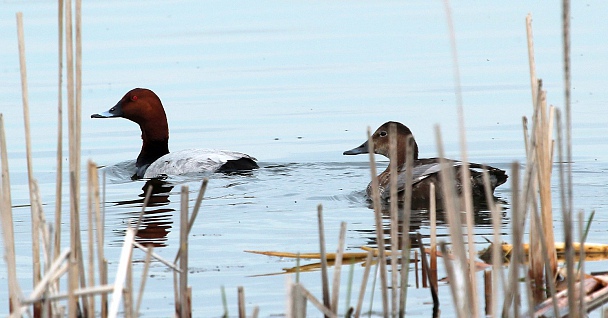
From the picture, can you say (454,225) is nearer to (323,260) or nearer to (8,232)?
(323,260)

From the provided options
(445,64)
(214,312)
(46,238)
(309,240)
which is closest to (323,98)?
(445,64)

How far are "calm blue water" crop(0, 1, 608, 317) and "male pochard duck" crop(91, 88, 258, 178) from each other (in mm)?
182

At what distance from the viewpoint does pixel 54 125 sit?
1360cm

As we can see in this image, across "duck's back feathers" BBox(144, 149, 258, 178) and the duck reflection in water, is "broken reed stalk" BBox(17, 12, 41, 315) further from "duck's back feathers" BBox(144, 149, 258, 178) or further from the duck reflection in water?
"duck's back feathers" BBox(144, 149, 258, 178)

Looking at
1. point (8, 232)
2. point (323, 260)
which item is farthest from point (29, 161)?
point (323, 260)

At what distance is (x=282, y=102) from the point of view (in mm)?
14500

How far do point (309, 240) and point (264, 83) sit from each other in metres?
8.66

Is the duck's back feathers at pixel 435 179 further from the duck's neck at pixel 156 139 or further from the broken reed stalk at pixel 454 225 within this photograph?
the broken reed stalk at pixel 454 225

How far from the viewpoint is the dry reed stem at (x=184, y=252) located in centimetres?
393

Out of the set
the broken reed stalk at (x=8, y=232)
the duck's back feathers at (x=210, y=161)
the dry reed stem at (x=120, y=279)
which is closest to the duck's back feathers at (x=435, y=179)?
the duck's back feathers at (x=210, y=161)

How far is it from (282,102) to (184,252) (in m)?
10.5

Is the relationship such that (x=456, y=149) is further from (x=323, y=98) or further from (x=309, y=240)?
(x=309, y=240)

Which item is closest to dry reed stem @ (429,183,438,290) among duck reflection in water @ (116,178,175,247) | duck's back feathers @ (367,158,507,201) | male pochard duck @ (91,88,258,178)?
duck reflection in water @ (116,178,175,247)

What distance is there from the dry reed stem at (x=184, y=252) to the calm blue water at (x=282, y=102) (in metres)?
1.02
